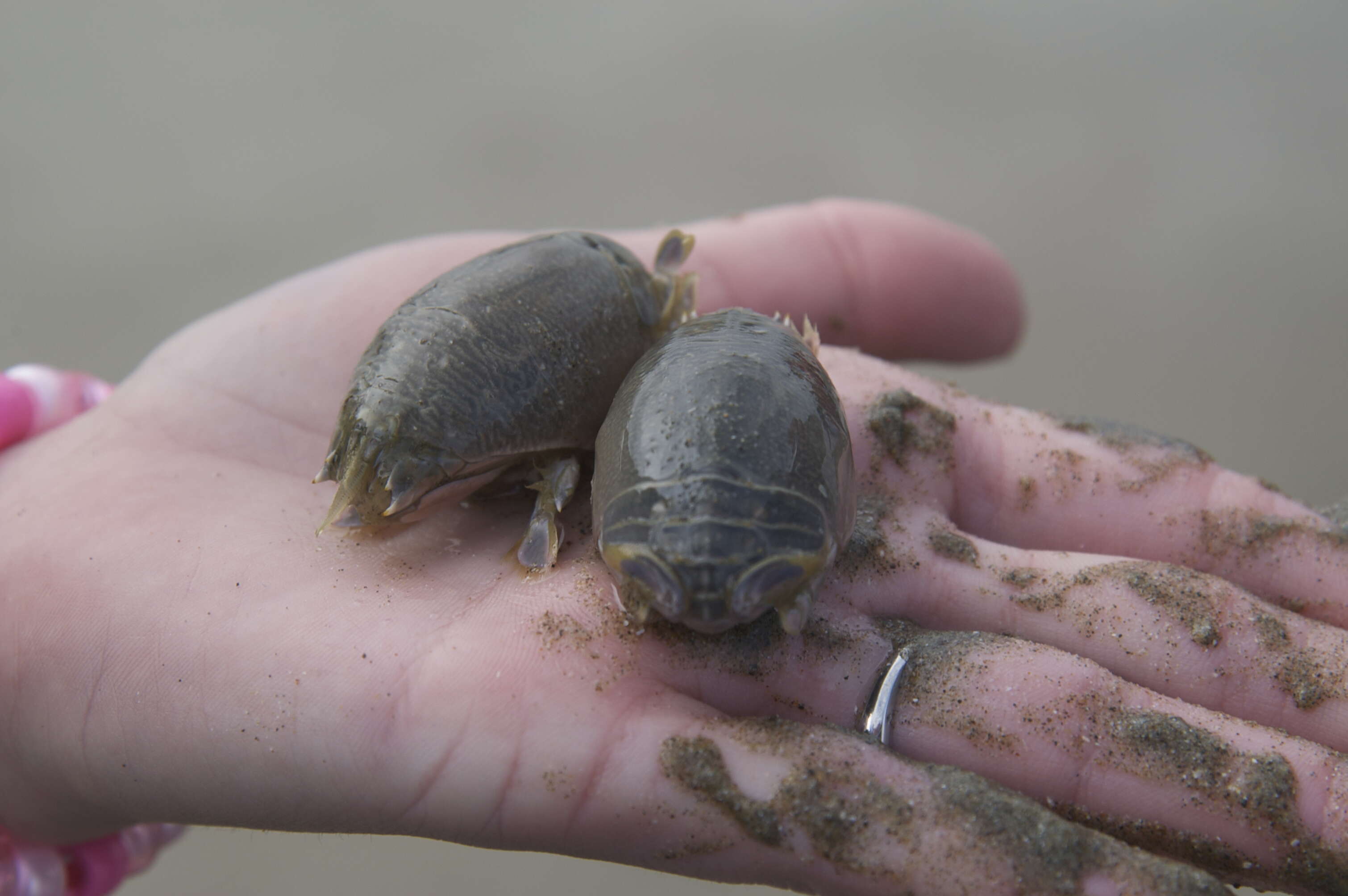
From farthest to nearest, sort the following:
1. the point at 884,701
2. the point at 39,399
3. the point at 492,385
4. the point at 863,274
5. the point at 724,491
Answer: the point at 863,274 → the point at 39,399 → the point at 492,385 → the point at 884,701 → the point at 724,491

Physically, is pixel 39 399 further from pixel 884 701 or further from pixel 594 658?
pixel 884 701

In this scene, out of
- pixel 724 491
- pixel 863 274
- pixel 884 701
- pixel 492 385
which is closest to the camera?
pixel 724 491

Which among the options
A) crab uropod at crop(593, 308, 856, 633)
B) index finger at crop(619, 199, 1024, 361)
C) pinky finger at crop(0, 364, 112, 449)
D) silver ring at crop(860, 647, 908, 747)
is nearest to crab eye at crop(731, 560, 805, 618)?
crab uropod at crop(593, 308, 856, 633)

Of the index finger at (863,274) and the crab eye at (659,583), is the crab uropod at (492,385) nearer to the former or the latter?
the crab eye at (659,583)

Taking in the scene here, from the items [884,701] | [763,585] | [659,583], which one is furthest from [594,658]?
[884,701]

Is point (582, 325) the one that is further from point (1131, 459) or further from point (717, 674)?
point (1131, 459)

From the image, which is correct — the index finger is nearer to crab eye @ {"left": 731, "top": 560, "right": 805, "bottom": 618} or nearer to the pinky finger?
crab eye @ {"left": 731, "top": 560, "right": 805, "bottom": 618}
